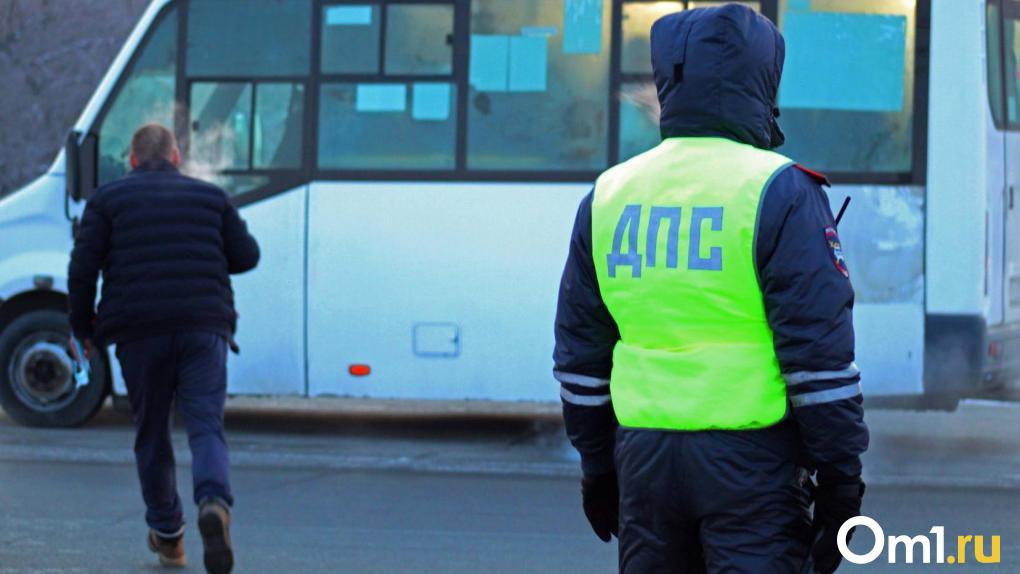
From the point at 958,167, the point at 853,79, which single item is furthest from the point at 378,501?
the point at 958,167

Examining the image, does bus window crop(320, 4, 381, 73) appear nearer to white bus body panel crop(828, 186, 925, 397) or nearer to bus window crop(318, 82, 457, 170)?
bus window crop(318, 82, 457, 170)

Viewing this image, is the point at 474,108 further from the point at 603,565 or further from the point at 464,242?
the point at 603,565

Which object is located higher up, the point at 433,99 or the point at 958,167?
the point at 433,99

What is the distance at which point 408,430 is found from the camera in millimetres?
11773

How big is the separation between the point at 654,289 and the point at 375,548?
4177mm

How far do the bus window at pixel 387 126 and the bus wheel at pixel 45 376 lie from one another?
6.78 feet

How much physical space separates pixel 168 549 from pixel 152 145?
1577 millimetres

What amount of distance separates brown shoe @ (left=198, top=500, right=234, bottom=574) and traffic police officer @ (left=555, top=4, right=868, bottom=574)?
308cm

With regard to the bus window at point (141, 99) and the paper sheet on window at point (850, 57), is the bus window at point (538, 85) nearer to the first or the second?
the paper sheet on window at point (850, 57)

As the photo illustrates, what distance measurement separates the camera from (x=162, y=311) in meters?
6.54

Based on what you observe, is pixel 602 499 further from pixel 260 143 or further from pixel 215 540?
pixel 260 143

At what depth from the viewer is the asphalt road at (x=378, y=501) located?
7070mm

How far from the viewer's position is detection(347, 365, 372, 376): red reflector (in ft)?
35.0

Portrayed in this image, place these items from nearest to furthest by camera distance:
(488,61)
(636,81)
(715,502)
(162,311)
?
(715,502)
(162,311)
(636,81)
(488,61)
